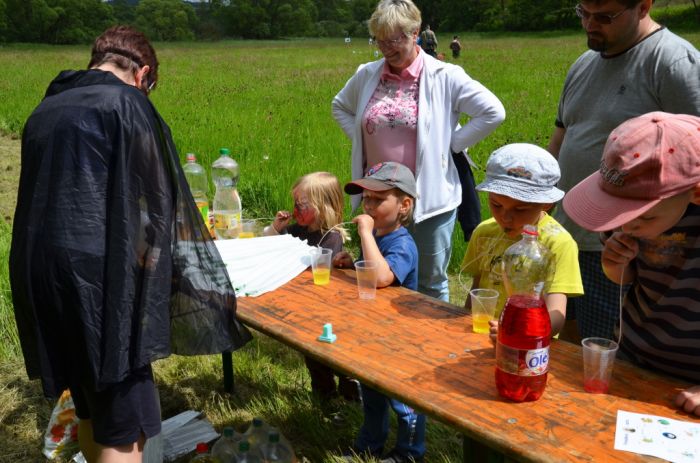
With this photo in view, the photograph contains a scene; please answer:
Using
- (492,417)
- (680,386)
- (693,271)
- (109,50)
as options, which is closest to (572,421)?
(492,417)

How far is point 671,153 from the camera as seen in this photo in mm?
1506

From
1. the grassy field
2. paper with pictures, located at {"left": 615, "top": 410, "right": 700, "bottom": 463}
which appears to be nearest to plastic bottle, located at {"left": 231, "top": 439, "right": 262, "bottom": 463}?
the grassy field

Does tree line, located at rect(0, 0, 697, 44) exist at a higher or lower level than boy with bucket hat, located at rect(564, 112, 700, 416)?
lower

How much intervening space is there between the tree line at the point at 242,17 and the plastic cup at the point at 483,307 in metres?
44.6

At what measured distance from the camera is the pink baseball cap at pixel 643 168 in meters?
1.50

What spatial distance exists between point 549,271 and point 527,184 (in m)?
0.32

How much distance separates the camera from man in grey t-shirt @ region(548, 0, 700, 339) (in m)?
2.52

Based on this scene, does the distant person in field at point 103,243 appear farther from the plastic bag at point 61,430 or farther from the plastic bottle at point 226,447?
the plastic bag at point 61,430

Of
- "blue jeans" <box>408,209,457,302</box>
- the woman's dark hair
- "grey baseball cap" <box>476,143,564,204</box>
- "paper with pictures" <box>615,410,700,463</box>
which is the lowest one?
"blue jeans" <box>408,209,457,302</box>

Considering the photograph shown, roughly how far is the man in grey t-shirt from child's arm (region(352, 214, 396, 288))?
2.79 ft

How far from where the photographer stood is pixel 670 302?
1.78m

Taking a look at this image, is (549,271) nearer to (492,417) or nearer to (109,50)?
(492,417)

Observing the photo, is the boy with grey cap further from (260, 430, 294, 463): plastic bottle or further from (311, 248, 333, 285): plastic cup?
(260, 430, 294, 463): plastic bottle

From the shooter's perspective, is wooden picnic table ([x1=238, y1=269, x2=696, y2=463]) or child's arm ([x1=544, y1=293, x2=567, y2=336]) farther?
child's arm ([x1=544, y1=293, x2=567, y2=336])
